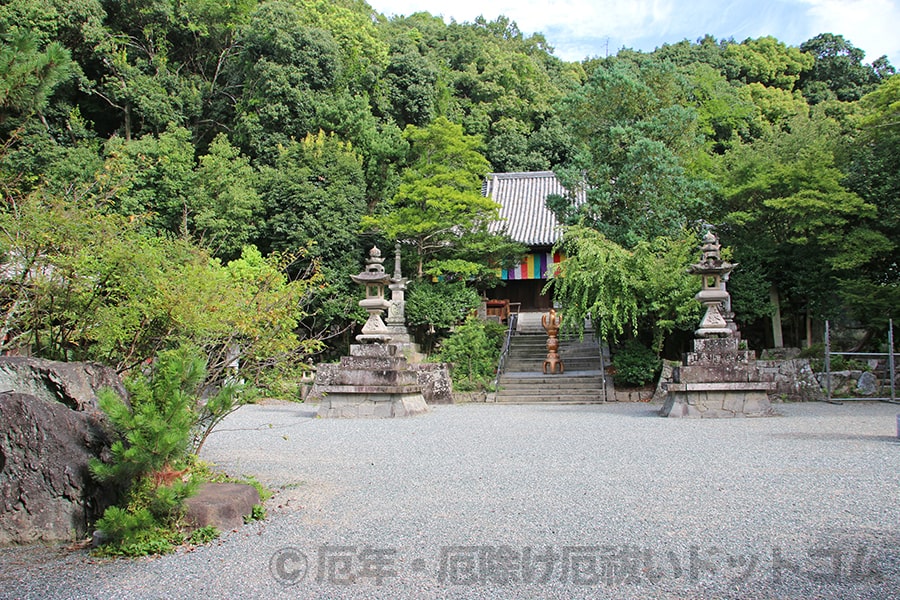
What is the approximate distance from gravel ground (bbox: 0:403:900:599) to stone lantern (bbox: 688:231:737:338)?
346cm

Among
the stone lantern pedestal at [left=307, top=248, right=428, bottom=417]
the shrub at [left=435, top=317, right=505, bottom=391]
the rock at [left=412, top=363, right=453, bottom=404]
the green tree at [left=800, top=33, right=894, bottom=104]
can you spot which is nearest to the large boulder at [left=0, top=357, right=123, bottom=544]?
the stone lantern pedestal at [left=307, top=248, right=428, bottom=417]

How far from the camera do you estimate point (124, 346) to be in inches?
218

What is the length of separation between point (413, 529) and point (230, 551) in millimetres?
1120

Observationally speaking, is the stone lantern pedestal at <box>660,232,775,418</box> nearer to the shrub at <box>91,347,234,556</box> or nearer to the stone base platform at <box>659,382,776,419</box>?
the stone base platform at <box>659,382,776,419</box>

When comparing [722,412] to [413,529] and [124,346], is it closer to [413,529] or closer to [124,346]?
[413,529]

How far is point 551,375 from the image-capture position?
1738 cm

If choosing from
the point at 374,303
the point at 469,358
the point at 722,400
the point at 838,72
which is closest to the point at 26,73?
the point at 374,303

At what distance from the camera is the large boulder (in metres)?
3.88

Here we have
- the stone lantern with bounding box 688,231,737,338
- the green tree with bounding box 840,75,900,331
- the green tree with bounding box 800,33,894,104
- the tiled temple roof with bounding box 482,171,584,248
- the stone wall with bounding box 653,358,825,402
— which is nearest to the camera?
the stone lantern with bounding box 688,231,737,338

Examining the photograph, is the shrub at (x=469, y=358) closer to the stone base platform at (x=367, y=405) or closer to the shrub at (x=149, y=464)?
the stone base platform at (x=367, y=405)

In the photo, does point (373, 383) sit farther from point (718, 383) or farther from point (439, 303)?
point (439, 303)

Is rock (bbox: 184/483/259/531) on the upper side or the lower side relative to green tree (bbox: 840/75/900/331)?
lower

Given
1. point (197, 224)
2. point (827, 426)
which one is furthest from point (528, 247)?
point (827, 426)

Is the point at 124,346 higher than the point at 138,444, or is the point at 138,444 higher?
the point at 124,346
